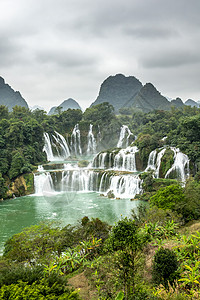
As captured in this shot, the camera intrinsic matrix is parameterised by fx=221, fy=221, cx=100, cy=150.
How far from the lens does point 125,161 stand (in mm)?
21266

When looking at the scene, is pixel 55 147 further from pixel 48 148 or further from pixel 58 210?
pixel 58 210

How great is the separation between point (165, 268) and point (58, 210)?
11150 millimetres

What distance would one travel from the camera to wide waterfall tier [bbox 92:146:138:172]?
69.2ft

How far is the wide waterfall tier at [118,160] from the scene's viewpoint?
21094mm

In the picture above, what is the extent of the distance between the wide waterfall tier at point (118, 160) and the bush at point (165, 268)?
1706 cm

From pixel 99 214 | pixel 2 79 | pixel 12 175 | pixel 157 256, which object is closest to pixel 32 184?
pixel 12 175

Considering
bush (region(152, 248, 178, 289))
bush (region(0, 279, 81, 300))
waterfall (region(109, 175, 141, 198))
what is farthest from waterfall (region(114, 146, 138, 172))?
bush (region(0, 279, 81, 300))

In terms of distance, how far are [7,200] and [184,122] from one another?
630 inches

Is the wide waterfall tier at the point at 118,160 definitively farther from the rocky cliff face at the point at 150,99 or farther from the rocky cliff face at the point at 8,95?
the rocky cliff face at the point at 8,95

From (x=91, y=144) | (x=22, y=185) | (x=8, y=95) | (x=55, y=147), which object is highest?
(x=8, y=95)

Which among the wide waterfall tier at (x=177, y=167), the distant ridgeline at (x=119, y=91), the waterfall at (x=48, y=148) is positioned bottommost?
the wide waterfall tier at (x=177, y=167)

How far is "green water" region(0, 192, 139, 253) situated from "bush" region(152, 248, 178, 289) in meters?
7.53

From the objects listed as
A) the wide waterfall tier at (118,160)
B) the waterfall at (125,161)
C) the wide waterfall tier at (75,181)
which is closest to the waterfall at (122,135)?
the wide waterfall tier at (118,160)

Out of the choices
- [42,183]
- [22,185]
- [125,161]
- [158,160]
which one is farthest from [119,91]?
[22,185]
